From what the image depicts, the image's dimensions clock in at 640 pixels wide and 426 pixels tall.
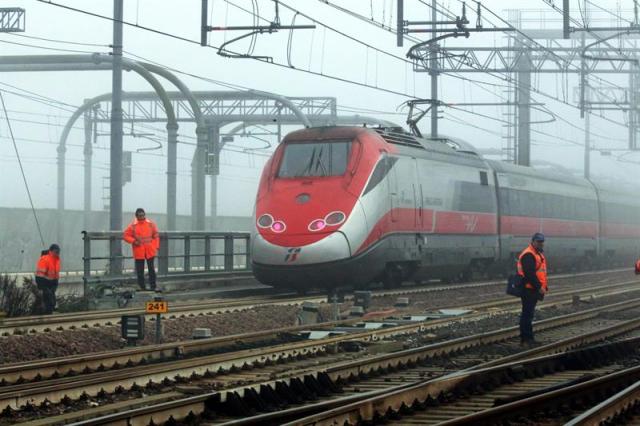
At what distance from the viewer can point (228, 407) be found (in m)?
9.22

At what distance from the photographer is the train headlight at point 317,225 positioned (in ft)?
71.2

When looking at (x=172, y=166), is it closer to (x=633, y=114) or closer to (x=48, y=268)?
(x=48, y=268)

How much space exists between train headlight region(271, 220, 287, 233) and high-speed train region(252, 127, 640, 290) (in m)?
0.02

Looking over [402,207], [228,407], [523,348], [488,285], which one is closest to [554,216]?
[488,285]

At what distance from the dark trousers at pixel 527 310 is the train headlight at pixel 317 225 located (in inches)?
289

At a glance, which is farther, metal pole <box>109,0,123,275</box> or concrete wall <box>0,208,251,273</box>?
concrete wall <box>0,208,251,273</box>

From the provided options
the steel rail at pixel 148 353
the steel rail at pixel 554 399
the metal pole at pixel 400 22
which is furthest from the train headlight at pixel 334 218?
the steel rail at pixel 554 399

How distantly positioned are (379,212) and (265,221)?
2272 millimetres

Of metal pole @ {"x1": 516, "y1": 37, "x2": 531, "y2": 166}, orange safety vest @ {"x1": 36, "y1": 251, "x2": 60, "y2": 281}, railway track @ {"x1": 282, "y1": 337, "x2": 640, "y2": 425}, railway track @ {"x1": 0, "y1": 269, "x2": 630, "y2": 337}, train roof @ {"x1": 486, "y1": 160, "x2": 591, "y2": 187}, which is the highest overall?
metal pole @ {"x1": 516, "y1": 37, "x2": 531, "y2": 166}

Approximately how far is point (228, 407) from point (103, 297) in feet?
37.7

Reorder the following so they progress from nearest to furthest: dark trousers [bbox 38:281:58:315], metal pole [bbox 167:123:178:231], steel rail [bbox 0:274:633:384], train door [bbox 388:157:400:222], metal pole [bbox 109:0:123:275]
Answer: steel rail [bbox 0:274:633:384] → dark trousers [bbox 38:281:58:315] → metal pole [bbox 109:0:123:275] → train door [bbox 388:157:400:222] → metal pole [bbox 167:123:178:231]

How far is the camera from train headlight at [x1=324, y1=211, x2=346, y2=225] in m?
21.7

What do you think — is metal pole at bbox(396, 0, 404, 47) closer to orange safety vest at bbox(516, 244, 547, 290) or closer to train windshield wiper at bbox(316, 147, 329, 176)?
train windshield wiper at bbox(316, 147, 329, 176)

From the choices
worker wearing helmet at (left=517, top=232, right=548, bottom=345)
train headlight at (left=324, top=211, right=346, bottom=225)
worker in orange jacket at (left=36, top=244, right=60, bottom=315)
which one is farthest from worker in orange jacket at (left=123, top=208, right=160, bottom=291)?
worker wearing helmet at (left=517, top=232, right=548, bottom=345)
